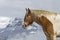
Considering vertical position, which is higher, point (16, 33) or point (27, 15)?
point (27, 15)

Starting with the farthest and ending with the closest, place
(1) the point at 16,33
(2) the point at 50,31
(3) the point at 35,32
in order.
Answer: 1. (1) the point at 16,33
2. (3) the point at 35,32
3. (2) the point at 50,31

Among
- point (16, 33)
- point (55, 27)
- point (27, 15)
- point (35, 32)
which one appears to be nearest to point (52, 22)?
point (55, 27)

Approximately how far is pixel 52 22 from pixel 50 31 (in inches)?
12.2

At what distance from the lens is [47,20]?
28.9 ft

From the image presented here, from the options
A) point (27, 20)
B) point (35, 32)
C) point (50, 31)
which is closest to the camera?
point (50, 31)

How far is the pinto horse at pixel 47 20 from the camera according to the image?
28.8ft

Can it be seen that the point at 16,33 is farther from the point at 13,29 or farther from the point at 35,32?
the point at 35,32

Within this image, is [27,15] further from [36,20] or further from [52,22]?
[52,22]

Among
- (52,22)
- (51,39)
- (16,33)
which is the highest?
(52,22)

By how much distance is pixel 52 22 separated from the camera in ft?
28.9

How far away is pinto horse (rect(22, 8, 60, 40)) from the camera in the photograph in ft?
28.8

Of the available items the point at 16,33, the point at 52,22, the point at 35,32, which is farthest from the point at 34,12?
the point at 16,33

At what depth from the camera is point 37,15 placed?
901cm

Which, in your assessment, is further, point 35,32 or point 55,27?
point 35,32
